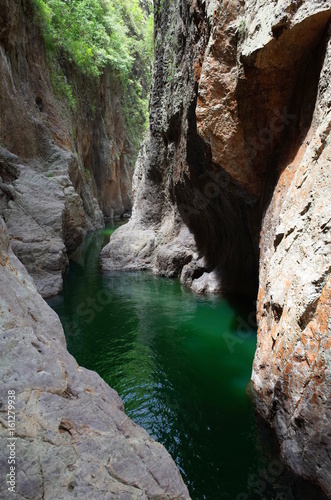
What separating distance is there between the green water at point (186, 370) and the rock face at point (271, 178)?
1.69 feet

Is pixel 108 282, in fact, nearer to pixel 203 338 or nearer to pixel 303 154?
pixel 203 338

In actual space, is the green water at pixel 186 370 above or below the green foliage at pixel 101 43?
below

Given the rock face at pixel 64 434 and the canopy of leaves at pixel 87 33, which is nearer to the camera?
the rock face at pixel 64 434

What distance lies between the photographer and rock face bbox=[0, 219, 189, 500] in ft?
6.15

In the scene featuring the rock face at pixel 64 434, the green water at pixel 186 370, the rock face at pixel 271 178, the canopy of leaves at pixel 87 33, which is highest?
the canopy of leaves at pixel 87 33

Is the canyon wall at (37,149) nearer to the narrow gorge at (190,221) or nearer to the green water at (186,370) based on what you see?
the narrow gorge at (190,221)

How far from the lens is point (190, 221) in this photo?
43.7 feet

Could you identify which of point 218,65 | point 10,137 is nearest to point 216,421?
point 218,65

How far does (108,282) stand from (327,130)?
389 inches

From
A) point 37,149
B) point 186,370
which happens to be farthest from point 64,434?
point 37,149

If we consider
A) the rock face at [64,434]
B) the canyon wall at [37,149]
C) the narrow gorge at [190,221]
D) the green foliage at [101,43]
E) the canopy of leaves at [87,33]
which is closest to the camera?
the rock face at [64,434]

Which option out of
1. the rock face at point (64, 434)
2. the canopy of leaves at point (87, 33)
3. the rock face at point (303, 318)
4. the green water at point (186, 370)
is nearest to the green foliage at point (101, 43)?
the canopy of leaves at point (87, 33)

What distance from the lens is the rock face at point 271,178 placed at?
11.5 ft

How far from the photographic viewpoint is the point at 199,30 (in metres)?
8.16
